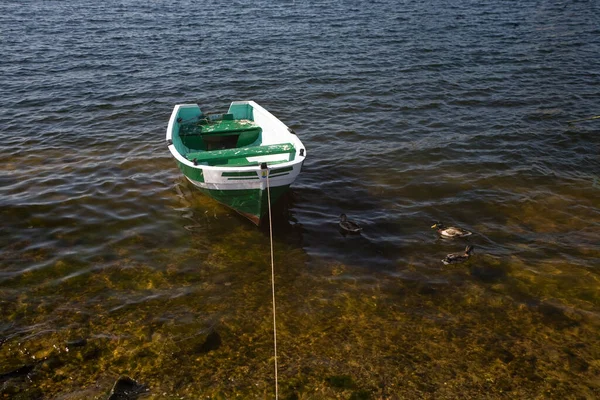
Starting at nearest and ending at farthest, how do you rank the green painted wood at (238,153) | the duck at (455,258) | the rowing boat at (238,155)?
the duck at (455,258)
the rowing boat at (238,155)
the green painted wood at (238,153)

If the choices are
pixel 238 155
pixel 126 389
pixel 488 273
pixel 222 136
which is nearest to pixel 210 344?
pixel 126 389

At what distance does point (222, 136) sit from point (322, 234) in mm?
5407

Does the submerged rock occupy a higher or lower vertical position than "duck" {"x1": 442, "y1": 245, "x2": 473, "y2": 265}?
higher

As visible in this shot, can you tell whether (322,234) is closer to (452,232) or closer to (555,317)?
(452,232)

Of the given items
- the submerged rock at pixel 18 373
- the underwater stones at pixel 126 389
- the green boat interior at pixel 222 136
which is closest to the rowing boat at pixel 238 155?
the green boat interior at pixel 222 136

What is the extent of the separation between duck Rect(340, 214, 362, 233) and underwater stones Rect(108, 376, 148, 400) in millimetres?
6378

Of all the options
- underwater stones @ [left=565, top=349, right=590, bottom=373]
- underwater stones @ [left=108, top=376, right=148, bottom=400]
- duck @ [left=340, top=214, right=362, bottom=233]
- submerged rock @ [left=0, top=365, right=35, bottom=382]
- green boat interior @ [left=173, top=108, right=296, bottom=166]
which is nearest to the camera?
underwater stones @ [left=108, top=376, right=148, bottom=400]

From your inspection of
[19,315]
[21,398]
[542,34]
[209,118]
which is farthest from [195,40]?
[21,398]

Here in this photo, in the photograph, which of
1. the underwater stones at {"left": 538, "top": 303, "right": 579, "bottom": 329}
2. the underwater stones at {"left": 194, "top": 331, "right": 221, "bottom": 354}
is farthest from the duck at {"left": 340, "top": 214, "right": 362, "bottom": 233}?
the underwater stones at {"left": 194, "top": 331, "right": 221, "bottom": 354}

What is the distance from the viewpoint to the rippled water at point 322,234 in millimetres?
8031

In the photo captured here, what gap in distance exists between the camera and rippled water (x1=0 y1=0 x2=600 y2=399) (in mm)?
8031

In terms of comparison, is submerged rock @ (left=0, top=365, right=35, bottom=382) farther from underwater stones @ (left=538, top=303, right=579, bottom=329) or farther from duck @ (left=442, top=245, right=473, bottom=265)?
underwater stones @ (left=538, top=303, right=579, bottom=329)

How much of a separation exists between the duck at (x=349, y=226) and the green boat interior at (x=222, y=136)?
2.34 m

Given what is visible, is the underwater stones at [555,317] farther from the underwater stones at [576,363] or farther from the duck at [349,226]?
the duck at [349,226]
